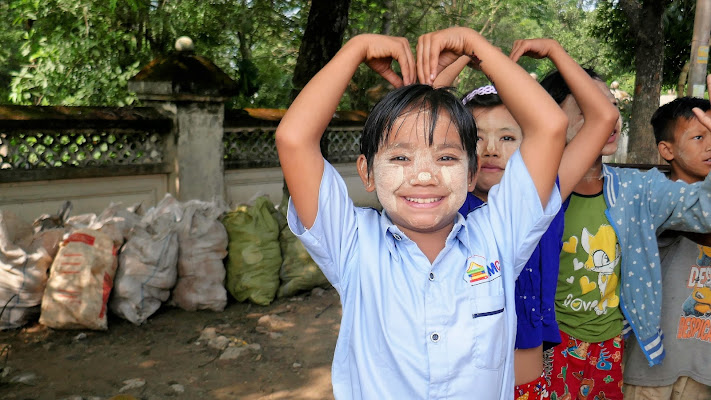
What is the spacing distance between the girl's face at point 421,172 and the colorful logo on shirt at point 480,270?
0.13m

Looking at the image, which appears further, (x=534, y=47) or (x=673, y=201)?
(x=673, y=201)

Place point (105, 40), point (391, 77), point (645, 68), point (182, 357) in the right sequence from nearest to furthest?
point (391, 77)
point (182, 357)
point (105, 40)
point (645, 68)

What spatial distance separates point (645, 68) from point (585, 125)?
807cm

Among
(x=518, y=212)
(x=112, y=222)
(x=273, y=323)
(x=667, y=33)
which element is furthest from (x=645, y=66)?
(x=518, y=212)

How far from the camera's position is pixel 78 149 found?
5.54 metres

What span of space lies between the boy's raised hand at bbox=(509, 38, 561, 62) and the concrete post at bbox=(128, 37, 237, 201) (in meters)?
4.58

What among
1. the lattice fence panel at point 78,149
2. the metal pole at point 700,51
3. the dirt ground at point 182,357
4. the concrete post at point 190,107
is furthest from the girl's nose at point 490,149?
the lattice fence panel at point 78,149

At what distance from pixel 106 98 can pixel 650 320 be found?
7635 millimetres

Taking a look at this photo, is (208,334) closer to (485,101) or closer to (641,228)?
(485,101)

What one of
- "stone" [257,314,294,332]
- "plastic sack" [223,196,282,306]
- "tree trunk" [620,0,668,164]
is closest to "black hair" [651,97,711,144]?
"stone" [257,314,294,332]

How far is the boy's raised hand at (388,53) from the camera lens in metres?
1.59

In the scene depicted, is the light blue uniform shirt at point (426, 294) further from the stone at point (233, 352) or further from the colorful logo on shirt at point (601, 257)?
the stone at point (233, 352)

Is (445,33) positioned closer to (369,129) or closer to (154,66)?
(369,129)

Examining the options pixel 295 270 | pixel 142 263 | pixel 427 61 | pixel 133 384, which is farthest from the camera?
pixel 295 270
